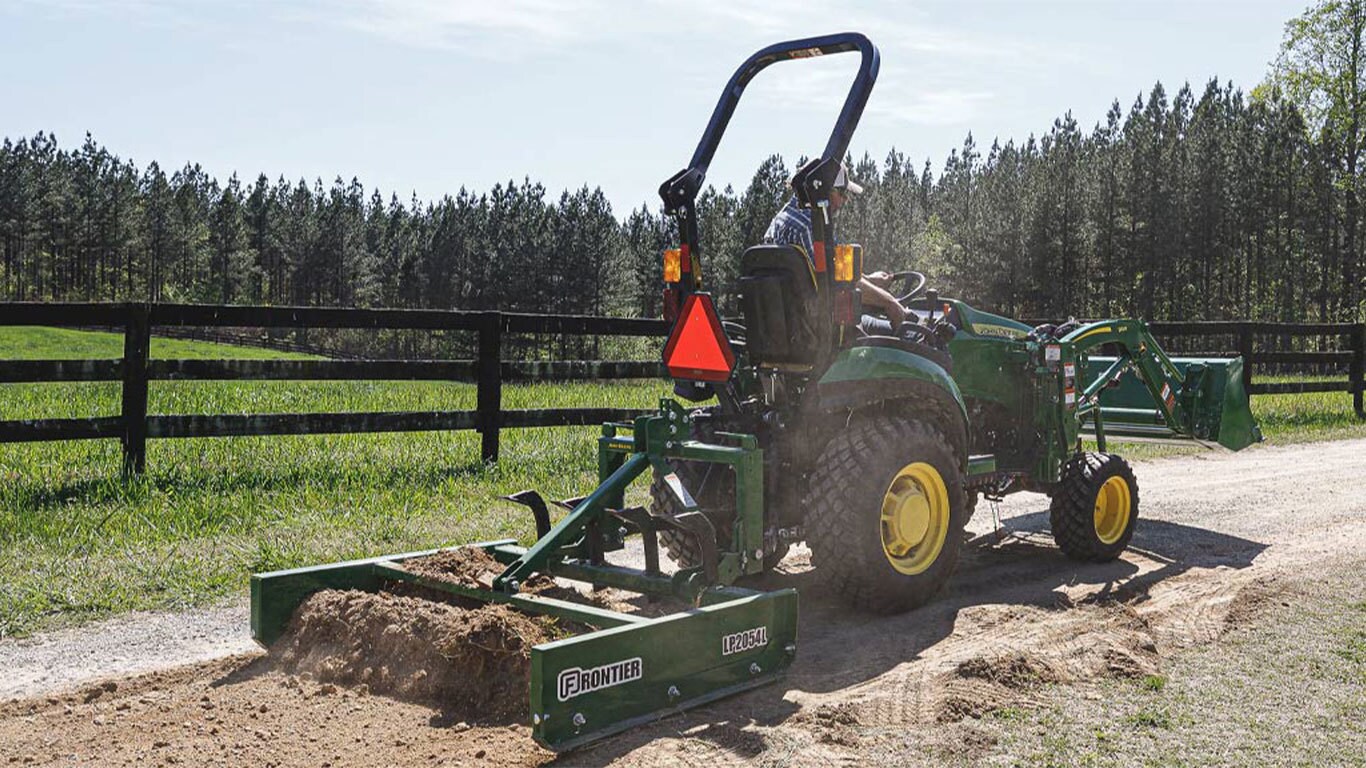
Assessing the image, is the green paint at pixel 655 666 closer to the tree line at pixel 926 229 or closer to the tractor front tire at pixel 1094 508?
the tractor front tire at pixel 1094 508

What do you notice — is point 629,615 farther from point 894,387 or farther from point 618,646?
point 894,387

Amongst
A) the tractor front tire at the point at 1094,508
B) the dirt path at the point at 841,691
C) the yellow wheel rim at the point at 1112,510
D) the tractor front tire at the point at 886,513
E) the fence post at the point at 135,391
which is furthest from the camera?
the fence post at the point at 135,391

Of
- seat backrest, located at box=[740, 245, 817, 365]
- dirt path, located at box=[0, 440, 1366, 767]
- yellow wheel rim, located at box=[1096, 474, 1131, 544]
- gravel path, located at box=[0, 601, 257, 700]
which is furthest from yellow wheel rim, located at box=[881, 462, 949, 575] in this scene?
gravel path, located at box=[0, 601, 257, 700]

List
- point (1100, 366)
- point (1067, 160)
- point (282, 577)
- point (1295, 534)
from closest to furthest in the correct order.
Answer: point (282, 577)
point (1295, 534)
point (1100, 366)
point (1067, 160)

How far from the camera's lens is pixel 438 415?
908 centimetres

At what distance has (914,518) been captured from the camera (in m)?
5.39

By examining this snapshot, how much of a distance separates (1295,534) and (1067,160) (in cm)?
5360

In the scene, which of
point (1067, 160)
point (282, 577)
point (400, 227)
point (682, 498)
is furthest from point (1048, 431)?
point (400, 227)

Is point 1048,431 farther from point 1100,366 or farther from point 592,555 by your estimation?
point 592,555

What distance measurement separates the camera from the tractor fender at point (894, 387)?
5257 millimetres

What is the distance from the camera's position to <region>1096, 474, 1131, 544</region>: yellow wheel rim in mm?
6777

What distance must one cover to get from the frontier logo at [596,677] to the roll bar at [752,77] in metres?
2.42

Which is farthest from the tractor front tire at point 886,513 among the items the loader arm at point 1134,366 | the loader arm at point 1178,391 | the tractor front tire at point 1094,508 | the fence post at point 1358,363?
the fence post at point 1358,363

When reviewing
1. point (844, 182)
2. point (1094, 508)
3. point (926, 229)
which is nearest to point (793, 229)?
point (844, 182)
